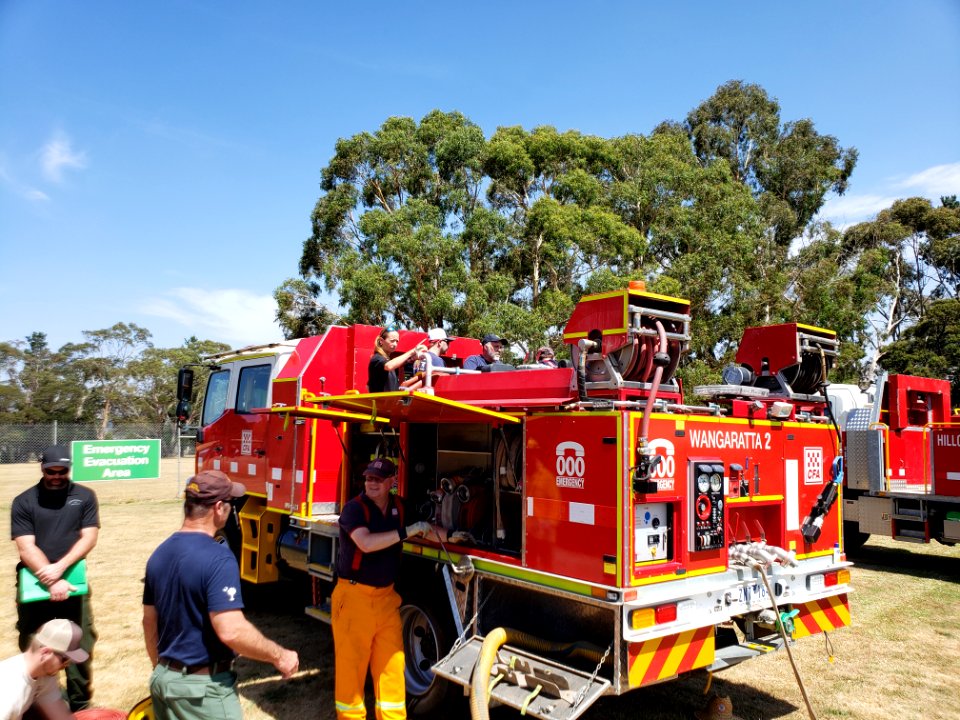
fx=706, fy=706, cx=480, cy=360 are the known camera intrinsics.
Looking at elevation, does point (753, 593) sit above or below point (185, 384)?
below

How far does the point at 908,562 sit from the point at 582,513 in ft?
33.6

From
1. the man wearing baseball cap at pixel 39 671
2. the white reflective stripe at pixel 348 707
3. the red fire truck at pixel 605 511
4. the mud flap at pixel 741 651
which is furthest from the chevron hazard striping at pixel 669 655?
the man wearing baseball cap at pixel 39 671

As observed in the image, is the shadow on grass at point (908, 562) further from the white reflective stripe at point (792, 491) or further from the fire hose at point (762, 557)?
the fire hose at point (762, 557)

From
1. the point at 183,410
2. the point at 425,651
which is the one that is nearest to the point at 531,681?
the point at 425,651

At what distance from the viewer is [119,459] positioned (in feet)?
63.6

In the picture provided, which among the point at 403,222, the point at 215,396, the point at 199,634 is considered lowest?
the point at 199,634

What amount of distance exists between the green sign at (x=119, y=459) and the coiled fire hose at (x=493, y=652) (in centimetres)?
1714

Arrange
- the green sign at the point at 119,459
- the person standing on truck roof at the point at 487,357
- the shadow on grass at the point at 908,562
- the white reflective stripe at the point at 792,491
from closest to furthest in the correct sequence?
the white reflective stripe at the point at 792,491
the person standing on truck roof at the point at 487,357
the shadow on grass at the point at 908,562
the green sign at the point at 119,459

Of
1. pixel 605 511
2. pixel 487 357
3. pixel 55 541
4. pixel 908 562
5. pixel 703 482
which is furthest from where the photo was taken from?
pixel 908 562

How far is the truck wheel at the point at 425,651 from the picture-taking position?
16.3 feet

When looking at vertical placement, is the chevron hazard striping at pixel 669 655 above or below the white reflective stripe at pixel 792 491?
below

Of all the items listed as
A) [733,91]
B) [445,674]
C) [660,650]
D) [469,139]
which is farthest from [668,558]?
[733,91]

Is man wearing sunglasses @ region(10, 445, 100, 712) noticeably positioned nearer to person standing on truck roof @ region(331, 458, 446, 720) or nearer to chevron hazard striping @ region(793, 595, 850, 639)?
person standing on truck roof @ region(331, 458, 446, 720)

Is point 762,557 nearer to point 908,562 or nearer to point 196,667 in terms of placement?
point 196,667
